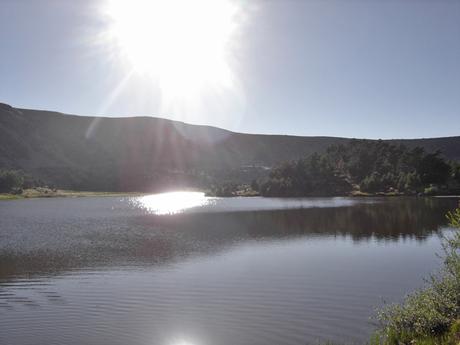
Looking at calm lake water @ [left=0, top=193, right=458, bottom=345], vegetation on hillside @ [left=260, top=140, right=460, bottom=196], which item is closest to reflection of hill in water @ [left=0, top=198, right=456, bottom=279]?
calm lake water @ [left=0, top=193, right=458, bottom=345]

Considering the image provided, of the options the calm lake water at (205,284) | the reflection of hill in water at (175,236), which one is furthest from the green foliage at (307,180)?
the calm lake water at (205,284)

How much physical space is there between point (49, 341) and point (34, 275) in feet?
56.4

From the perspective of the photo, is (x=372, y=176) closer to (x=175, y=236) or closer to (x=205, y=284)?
(x=175, y=236)

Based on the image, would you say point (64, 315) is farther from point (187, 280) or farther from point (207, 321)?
point (187, 280)

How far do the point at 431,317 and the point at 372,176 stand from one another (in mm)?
166994

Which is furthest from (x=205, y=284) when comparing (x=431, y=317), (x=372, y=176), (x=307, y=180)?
(x=307, y=180)

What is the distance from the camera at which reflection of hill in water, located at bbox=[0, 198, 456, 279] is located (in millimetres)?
42062

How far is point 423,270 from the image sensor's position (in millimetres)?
35500

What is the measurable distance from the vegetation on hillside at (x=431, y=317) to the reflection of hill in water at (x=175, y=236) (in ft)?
85.0

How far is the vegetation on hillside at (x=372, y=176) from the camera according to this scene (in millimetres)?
163500

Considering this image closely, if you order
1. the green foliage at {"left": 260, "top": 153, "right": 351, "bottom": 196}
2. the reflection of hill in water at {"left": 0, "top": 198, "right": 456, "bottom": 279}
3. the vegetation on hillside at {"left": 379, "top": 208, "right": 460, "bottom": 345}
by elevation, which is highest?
the green foliage at {"left": 260, "top": 153, "right": 351, "bottom": 196}

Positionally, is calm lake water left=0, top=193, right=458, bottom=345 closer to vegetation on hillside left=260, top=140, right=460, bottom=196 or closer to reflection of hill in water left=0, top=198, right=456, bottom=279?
reflection of hill in water left=0, top=198, right=456, bottom=279

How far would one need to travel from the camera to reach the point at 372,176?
177m

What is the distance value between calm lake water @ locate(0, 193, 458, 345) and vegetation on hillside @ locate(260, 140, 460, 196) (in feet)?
360
